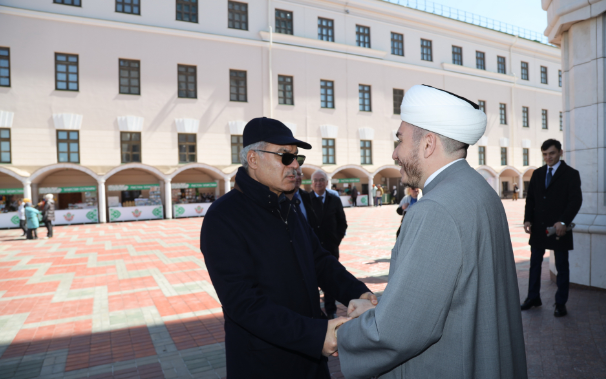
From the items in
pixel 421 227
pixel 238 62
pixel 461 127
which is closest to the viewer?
pixel 421 227

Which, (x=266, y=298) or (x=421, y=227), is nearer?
(x=421, y=227)

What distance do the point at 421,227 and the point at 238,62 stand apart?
25.1 m

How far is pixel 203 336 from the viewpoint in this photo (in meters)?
4.77

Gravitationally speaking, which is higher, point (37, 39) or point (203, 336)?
point (37, 39)

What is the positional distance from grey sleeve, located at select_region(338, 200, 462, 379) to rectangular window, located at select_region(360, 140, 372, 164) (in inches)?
1087

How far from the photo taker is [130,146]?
22.0 m

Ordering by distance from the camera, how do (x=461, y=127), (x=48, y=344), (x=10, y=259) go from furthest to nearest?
(x=10, y=259) < (x=48, y=344) < (x=461, y=127)

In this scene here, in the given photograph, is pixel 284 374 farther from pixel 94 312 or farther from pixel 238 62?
pixel 238 62

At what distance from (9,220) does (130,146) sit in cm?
669

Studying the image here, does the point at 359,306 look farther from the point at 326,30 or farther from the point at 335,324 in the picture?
the point at 326,30

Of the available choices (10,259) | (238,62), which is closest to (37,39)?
(238,62)

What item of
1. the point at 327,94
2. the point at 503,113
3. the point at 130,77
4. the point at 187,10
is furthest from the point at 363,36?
the point at 130,77

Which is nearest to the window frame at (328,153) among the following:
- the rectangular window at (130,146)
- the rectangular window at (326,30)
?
the rectangular window at (326,30)

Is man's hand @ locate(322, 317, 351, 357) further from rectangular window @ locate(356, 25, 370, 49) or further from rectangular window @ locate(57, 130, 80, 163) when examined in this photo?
rectangular window @ locate(356, 25, 370, 49)
